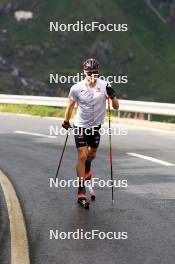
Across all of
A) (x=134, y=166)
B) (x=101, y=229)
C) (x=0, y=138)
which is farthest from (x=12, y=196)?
(x=0, y=138)

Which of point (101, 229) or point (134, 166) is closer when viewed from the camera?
point (101, 229)

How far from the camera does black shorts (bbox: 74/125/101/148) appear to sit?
7.98 meters

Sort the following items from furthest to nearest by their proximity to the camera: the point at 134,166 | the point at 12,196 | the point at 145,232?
the point at 134,166 → the point at 12,196 → the point at 145,232

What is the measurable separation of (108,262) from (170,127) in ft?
41.9

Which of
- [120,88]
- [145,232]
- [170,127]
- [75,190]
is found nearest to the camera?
[145,232]

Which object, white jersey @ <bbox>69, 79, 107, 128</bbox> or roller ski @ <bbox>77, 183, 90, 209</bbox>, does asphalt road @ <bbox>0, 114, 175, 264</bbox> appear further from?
white jersey @ <bbox>69, 79, 107, 128</bbox>

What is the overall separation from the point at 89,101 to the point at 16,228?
6.37 feet

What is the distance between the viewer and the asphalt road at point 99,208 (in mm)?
5941

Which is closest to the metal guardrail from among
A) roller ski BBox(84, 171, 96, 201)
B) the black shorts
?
roller ski BBox(84, 171, 96, 201)

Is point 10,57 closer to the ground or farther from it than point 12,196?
farther from it

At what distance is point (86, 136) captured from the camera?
26.4ft

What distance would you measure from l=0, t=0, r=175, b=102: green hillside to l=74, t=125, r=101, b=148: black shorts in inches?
2362

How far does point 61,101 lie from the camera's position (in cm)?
2388

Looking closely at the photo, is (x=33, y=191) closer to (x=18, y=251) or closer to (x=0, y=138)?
(x=18, y=251)
